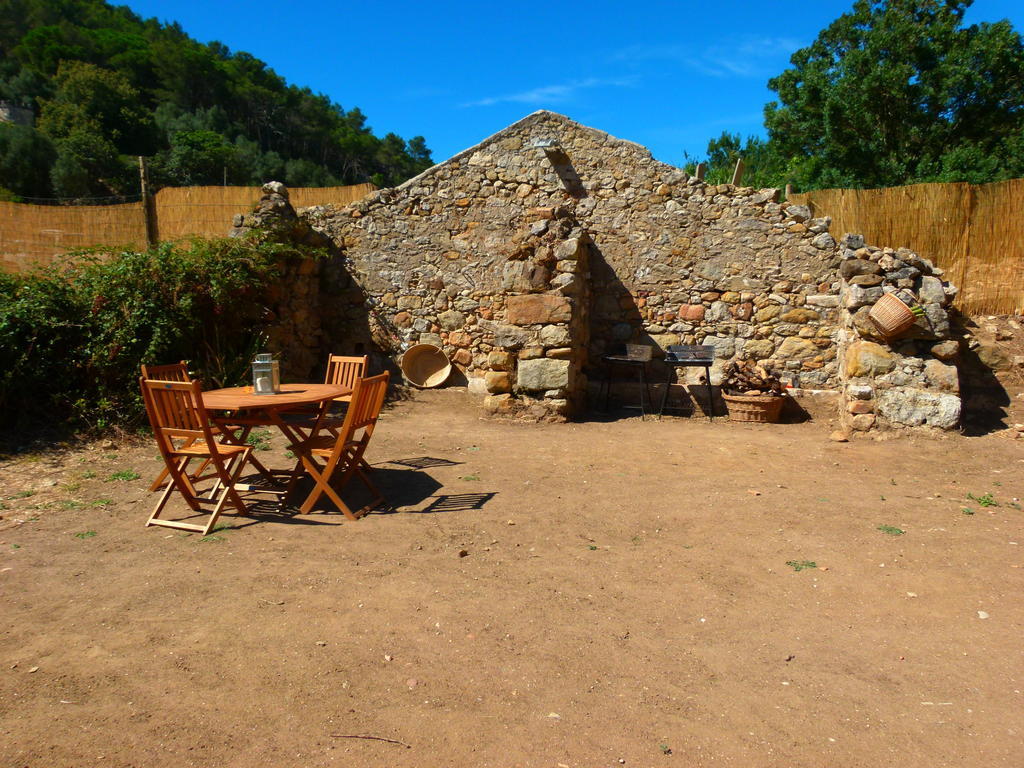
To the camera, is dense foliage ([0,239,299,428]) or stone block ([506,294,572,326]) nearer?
dense foliage ([0,239,299,428])

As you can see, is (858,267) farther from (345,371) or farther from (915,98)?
(915,98)

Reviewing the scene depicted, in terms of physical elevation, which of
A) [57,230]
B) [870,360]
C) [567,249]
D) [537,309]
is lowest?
[870,360]

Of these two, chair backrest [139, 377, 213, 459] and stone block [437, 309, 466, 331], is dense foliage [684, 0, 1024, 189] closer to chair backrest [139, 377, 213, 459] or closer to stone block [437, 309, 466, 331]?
stone block [437, 309, 466, 331]

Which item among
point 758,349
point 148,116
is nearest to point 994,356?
point 758,349

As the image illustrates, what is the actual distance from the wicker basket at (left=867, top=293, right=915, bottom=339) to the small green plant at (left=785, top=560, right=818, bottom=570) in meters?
3.95

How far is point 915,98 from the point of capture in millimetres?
14453

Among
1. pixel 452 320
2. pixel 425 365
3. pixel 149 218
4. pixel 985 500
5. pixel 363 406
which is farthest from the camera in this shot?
pixel 149 218

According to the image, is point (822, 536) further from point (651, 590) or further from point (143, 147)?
point (143, 147)

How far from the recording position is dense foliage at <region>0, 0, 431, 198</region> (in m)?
27.9

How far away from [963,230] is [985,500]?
4.66 metres

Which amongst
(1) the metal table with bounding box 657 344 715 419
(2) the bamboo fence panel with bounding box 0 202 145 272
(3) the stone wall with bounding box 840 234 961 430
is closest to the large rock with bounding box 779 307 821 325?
(3) the stone wall with bounding box 840 234 961 430

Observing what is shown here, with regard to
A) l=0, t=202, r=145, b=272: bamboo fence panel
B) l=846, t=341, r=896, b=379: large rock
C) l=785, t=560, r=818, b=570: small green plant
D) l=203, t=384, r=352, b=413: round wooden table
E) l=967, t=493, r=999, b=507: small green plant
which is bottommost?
l=785, t=560, r=818, b=570: small green plant

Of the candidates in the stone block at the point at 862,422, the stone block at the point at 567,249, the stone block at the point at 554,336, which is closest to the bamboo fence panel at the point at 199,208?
the stone block at the point at 567,249

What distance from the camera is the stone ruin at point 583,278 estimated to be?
6.97 m
